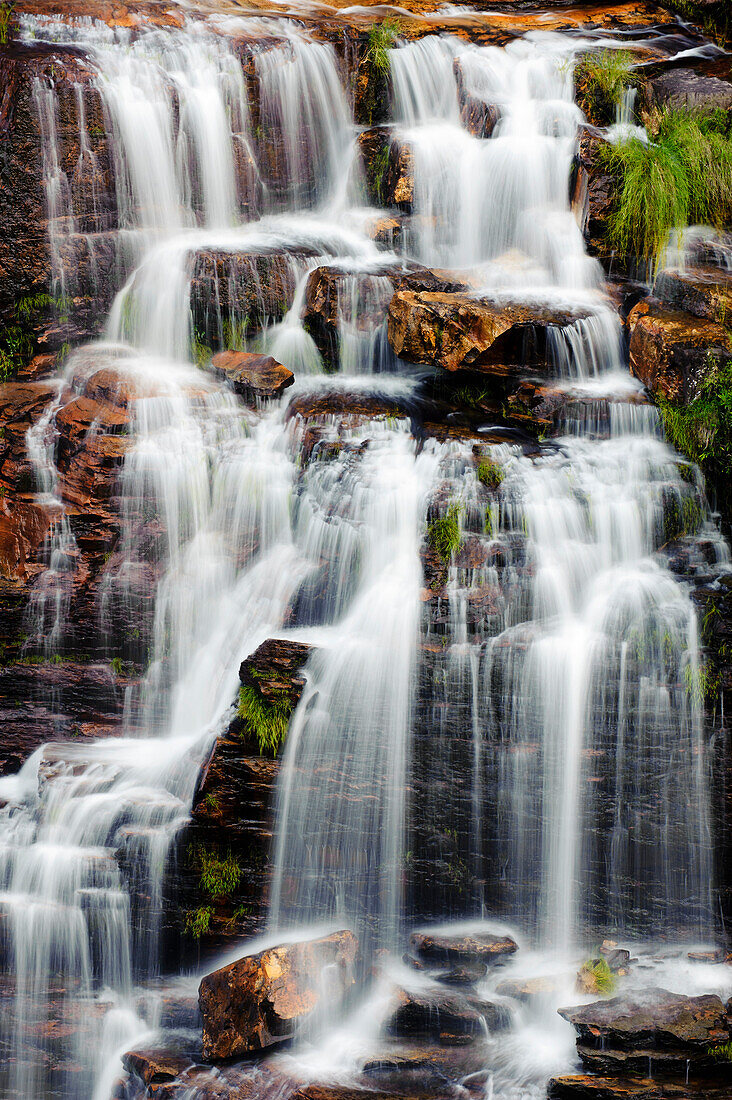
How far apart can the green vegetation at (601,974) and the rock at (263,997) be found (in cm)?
170

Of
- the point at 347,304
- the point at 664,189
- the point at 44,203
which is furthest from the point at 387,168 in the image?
the point at 44,203

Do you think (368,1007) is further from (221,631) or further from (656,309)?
(656,309)

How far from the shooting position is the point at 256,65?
38.9ft

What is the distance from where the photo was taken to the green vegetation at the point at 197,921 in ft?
22.2

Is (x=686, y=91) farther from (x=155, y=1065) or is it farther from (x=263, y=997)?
(x=155, y=1065)

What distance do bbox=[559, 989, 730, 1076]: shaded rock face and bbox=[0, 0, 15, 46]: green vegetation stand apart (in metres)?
11.9

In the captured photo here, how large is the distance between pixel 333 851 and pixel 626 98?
9.88m

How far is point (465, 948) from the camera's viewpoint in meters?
6.43

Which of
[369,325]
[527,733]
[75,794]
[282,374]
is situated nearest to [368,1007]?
[527,733]

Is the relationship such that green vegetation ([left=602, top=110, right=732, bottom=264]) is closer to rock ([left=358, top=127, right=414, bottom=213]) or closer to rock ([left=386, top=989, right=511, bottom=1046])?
rock ([left=358, top=127, right=414, bottom=213])

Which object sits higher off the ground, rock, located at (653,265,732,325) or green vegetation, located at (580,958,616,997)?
rock, located at (653,265,732,325)

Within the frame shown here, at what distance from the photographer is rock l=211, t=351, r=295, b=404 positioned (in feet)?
30.8

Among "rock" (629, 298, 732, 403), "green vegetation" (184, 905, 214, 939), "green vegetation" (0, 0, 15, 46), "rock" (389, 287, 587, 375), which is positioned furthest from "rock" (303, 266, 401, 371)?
"green vegetation" (184, 905, 214, 939)

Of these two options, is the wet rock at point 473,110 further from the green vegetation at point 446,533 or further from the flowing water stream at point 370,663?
the green vegetation at point 446,533
